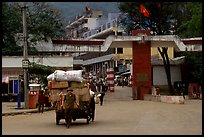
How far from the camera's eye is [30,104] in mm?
30031

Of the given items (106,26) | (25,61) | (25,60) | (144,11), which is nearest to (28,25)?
(144,11)

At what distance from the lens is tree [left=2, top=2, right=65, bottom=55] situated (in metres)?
46.7

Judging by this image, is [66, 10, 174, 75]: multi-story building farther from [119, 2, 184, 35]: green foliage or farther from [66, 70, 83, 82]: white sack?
[66, 70, 83, 82]: white sack

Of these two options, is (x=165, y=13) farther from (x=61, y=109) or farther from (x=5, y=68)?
(x=61, y=109)

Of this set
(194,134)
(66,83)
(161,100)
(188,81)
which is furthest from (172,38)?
(194,134)

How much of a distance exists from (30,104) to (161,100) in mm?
10666

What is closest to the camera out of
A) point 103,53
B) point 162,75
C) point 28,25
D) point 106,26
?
point 28,25

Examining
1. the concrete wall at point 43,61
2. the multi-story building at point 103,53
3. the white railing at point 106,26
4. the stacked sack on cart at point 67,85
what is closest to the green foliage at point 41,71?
the concrete wall at point 43,61

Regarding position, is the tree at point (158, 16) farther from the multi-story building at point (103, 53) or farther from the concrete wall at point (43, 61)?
the multi-story building at point (103, 53)

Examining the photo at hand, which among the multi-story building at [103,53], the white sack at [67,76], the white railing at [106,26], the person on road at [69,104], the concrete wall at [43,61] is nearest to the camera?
the person on road at [69,104]

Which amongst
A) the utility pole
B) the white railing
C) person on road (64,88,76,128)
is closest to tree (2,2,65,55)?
the utility pole

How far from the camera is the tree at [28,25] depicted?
Answer: 153 feet

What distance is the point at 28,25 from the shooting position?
155ft

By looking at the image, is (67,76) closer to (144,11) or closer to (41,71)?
(41,71)
